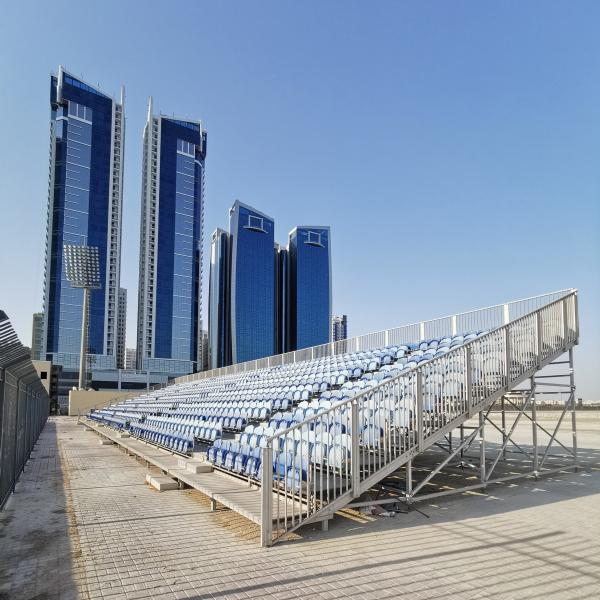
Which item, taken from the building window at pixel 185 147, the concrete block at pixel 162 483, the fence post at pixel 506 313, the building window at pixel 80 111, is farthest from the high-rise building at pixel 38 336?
the fence post at pixel 506 313

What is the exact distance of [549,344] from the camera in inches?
418

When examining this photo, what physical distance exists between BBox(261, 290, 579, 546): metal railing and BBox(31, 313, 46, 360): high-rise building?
91.8 m

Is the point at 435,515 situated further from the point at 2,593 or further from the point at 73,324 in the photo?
the point at 73,324

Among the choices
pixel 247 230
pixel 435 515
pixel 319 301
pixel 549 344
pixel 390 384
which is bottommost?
pixel 435 515

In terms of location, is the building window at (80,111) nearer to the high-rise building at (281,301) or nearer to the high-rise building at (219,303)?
the high-rise building at (219,303)

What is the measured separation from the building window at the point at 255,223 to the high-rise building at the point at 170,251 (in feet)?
41.5

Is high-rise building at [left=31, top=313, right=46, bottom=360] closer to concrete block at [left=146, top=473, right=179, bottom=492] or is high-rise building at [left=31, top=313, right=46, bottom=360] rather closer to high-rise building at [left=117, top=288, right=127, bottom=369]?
high-rise building at [left=117, top=288, right=127, bottom=369]

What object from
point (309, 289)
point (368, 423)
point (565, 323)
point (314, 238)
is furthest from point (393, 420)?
point (314, 238)

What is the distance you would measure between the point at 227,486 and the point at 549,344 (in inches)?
301

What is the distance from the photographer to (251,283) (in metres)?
104

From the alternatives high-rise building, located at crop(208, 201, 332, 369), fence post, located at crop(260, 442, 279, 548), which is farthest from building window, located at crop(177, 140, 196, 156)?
fence post, located at crop(260, 442, 279, 548)

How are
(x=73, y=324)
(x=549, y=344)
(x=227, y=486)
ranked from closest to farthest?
1. (x=227, y=486)
2. (x=549, y=344)
3. (x=73, y=324)

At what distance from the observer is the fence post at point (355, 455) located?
6.66 metres

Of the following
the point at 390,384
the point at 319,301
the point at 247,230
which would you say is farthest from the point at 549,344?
the point at 319,301
